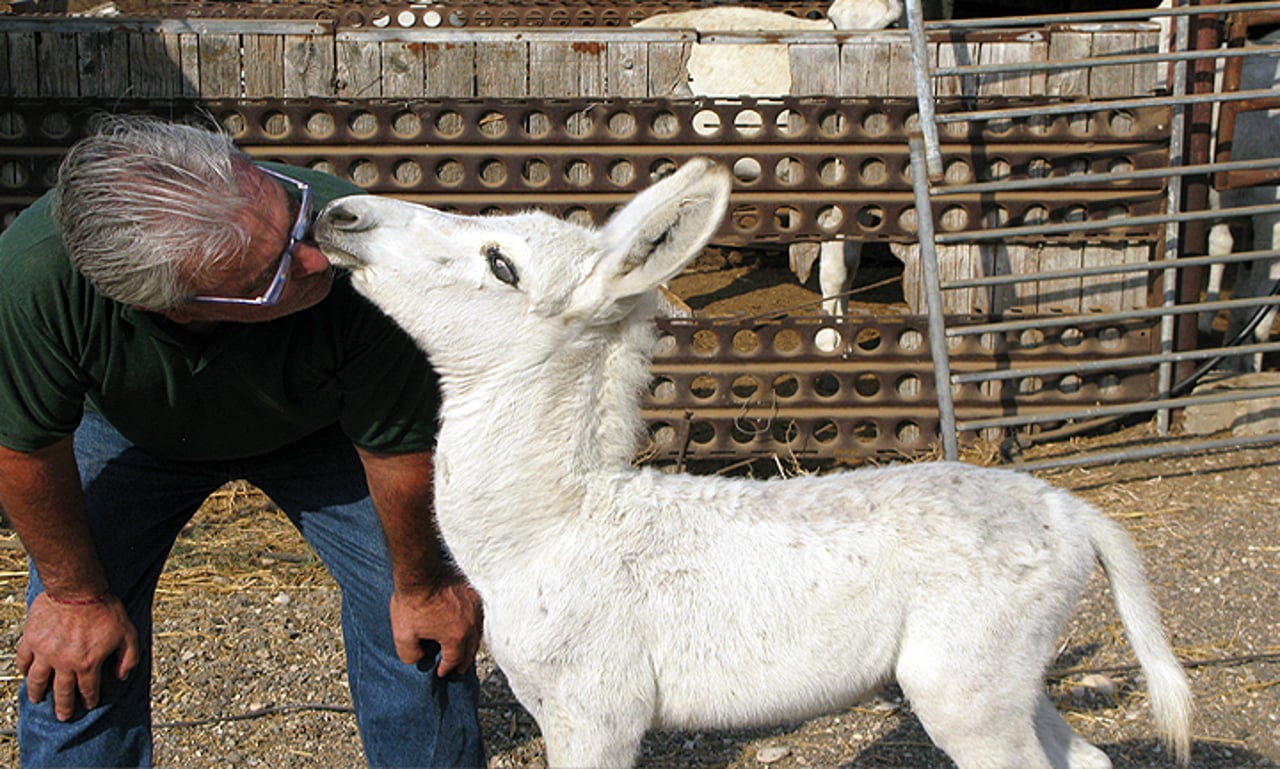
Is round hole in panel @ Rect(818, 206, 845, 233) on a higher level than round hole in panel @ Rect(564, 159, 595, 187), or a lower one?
lower

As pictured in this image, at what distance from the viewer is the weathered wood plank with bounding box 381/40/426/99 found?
17.3 ft

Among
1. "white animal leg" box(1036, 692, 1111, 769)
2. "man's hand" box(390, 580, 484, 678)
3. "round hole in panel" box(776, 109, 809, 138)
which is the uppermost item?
"round hole in panel" box(776, 109, 809, 138)

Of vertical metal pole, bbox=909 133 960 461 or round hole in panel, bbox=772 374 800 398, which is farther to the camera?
round hole in panel, bbox=772 374 800 398

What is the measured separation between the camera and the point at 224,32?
5.22 metres

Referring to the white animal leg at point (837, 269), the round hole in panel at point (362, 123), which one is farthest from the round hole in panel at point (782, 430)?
the round hole in panel at point (362, 123)

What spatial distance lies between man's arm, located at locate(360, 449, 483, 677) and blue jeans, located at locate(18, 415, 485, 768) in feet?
0.35

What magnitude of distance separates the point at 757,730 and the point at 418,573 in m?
1.37

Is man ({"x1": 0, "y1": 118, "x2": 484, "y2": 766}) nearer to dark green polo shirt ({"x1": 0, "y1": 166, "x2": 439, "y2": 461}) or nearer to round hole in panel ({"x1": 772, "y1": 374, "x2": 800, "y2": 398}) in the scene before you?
dark green polo shirt ({"x1": 0, "y1": 166, "x2": 439, "y2": 461})

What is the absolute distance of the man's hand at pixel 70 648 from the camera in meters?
2.62

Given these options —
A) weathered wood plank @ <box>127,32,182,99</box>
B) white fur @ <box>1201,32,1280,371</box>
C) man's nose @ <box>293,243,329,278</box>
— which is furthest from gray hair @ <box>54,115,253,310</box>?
white fur @ <box>1201,32,1280,371</box>

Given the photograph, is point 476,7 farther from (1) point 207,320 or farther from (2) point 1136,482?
(1) point 207,320

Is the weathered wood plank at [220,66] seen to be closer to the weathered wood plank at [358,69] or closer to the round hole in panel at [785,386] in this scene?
the weathered wood plank at [358,69]

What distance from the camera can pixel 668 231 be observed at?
2.24 m

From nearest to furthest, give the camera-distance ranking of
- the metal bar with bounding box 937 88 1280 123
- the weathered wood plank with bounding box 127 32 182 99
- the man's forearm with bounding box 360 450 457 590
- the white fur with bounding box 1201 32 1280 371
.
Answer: the man's forearm with bounding box 360 450 457 590, the metal bar with bounding box 937 88 1280 123, the weathered wood plank with bounding box 127 32 182 99, the white fur with bounding box 1201 32 1280 371
